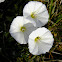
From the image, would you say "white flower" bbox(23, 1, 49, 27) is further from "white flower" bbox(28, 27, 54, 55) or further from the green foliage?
the green foliage

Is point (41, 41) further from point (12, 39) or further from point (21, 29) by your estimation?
point (12, 39)

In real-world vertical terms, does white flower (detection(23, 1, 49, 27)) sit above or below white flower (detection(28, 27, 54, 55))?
above

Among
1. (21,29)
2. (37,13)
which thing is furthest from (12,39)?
(37,13)

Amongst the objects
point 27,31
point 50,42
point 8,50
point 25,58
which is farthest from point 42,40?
point 8,50

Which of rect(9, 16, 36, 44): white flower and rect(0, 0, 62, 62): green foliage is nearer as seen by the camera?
rect(9, 16, 36, 44): white flower

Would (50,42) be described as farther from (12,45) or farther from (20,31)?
(12,45)

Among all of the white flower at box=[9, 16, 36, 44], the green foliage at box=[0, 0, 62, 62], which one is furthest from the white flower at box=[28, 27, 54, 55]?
the green foliage at box=[0, 0, 62, 62]
